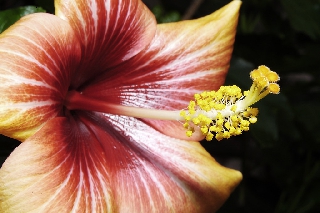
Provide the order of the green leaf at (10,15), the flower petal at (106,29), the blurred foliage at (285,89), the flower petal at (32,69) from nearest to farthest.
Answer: the flower petal at (32,69) → the flower petal at (106,29) → the green leaf at (10,15) → the blurred foliage at (285,89)

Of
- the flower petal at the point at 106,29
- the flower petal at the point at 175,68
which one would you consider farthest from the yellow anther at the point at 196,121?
the flower petal at the point at 106,29

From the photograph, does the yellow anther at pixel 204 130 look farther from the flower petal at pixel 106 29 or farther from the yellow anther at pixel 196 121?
the flower petal at pixel 106 29

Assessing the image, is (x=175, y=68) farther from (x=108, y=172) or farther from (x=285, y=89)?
(x=285, y=89)

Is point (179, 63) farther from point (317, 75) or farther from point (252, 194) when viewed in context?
point (252, 194)

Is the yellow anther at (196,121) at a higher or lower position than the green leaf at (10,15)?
lower

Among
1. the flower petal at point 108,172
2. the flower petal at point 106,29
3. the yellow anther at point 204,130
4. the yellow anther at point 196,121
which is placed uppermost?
the flower petal at point 106,29

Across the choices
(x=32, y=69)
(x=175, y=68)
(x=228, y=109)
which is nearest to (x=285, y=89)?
(x=175, y=68)

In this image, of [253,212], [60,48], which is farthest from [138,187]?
[253,212]
